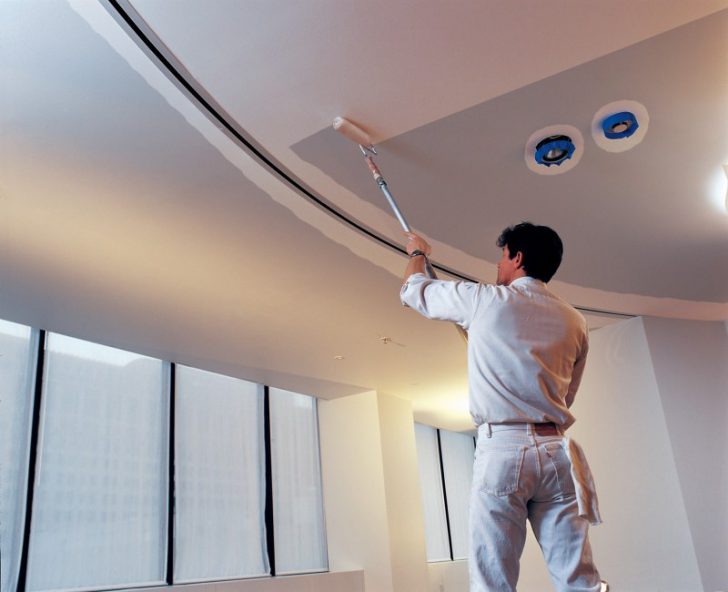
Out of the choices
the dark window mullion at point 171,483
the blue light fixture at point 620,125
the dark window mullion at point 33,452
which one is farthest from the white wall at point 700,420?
the dark window mullion at point 33,452

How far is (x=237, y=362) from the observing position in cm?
525

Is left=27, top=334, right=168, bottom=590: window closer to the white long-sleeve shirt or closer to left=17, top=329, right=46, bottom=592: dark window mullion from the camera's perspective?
left=17, top=329, right=46, bottom=592: dark window mullion

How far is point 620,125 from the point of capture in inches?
100

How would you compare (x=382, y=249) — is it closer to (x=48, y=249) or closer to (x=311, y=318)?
(x=311, y=318)

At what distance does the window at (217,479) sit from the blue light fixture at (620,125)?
3.86 meters

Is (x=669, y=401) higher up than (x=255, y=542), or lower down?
higher up

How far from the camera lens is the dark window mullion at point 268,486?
571 centimetres

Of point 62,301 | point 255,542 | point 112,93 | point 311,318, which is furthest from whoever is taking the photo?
point 255,542

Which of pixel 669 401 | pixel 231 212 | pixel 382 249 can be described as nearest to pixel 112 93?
pixel 231 212

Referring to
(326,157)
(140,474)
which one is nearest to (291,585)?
(140,474)

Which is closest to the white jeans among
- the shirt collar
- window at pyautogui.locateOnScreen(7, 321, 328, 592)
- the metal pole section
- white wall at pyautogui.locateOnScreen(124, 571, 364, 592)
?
the shirt collar

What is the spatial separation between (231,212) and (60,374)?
84.6 inches

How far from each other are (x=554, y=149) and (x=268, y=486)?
4247 millimetres

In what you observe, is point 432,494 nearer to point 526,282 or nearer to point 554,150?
point 554,150
